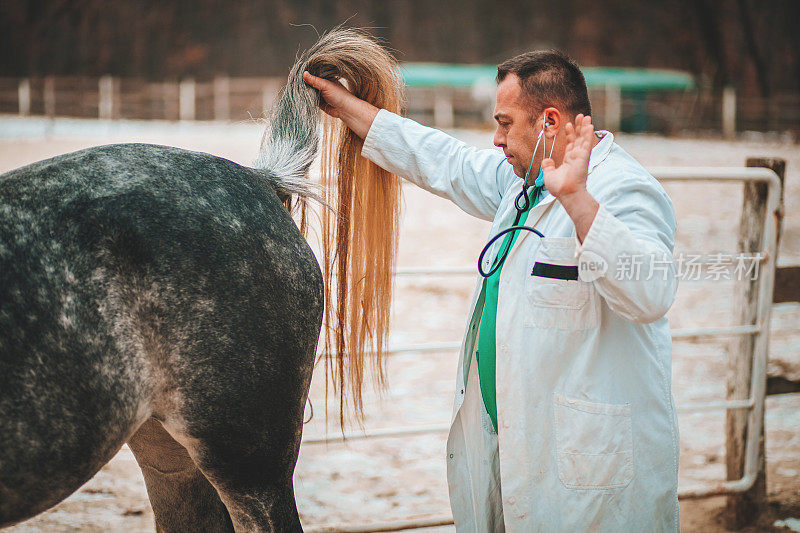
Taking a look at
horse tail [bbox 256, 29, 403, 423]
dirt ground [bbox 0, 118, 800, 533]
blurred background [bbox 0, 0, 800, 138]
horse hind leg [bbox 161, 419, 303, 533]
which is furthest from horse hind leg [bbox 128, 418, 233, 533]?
blurred background [bbox 0, 0, 800, 138]

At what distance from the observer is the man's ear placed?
62.1 inches

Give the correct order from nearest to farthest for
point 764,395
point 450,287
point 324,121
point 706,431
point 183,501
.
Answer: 1. point 183,501
2. point 324,121
3. point 764,395
4. point 706,431
5. point 450,287

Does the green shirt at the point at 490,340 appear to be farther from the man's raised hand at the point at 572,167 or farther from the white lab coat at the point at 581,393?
the man's raised hand at the point at 572,167

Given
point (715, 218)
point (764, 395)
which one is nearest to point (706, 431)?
point (764, 395)

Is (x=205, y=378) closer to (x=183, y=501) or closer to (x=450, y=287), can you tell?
(x=183, y=501)

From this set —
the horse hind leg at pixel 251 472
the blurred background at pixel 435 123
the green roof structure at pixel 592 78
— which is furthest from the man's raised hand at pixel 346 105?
the green roof structure at pixel 592 78

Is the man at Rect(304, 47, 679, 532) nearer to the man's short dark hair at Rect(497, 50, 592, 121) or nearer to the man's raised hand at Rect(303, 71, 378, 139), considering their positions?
the man's short dark hair at Rect(497, 50, 592, 121)

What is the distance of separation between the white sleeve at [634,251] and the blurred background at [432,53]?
18.2m

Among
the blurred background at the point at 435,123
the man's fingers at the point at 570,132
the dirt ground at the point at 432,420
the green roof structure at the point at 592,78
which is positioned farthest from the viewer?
the green roof structure at the point at 592,78

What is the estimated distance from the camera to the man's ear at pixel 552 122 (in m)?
1.58

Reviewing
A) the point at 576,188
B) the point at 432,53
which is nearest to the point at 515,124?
the point at 576,188

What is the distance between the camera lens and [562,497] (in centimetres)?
161

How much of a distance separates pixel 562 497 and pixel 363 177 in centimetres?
100

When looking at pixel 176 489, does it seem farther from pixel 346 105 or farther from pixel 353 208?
pixel 346 105
